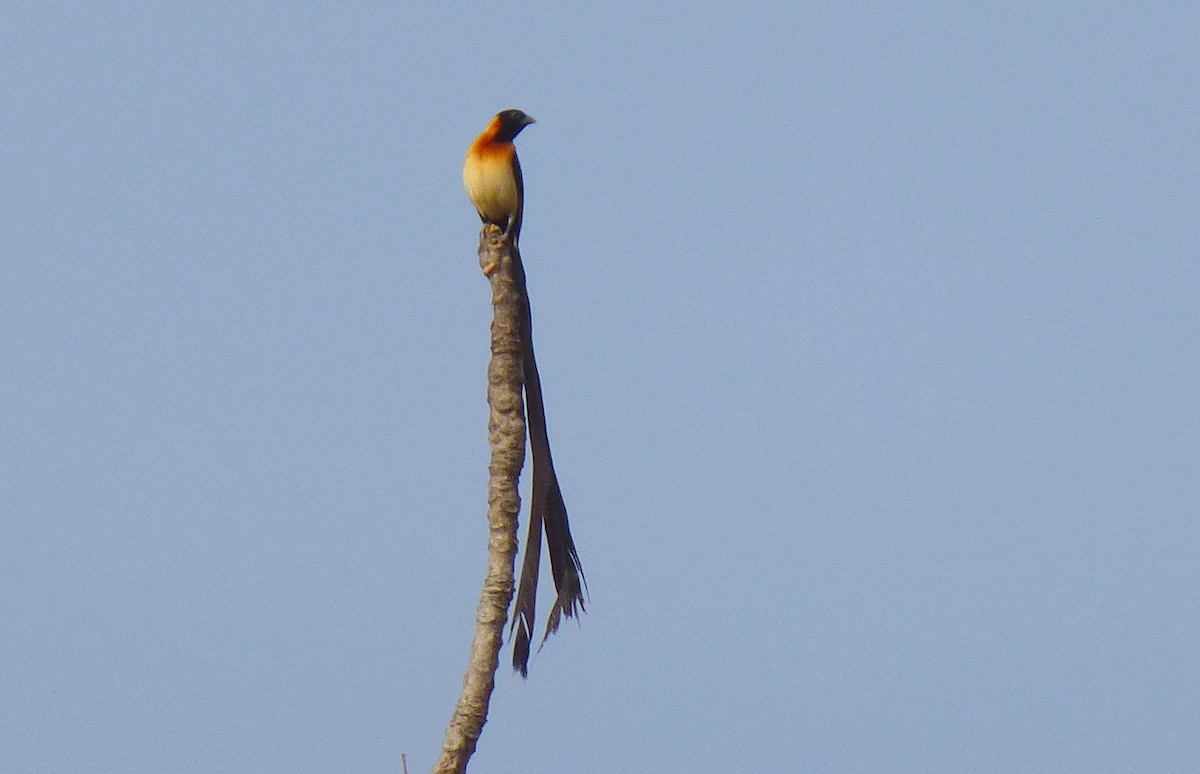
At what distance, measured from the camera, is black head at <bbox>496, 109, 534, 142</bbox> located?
8141 mm

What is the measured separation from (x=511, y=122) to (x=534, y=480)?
219 cm

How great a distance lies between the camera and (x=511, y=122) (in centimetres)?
823

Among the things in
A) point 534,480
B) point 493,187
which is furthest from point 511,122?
point 534,480

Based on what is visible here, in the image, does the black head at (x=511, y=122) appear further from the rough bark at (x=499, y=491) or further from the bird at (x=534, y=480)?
the rough bark at (x=499, y=491)

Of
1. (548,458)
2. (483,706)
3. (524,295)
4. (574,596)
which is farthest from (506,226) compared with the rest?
(483,706)

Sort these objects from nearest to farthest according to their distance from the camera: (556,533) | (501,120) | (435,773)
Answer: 1. (435,773)
2. (556,533)
3. (501,120)

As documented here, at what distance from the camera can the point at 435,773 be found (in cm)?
675

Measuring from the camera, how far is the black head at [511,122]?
320 inches

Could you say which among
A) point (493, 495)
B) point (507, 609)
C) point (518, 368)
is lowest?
point (507, 609)

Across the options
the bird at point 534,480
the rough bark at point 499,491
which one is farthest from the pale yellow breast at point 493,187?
the rough bark at point 499,491

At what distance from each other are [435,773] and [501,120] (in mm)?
3544

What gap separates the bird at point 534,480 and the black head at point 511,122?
398mm

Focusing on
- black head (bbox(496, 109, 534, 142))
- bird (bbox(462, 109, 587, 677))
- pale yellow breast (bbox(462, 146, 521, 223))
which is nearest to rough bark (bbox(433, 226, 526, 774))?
bird (bbox(462, 109, 587, 677))

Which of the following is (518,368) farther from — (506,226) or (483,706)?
(483,706)
